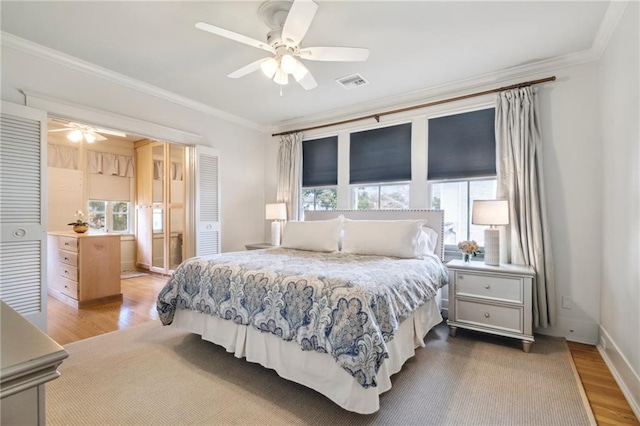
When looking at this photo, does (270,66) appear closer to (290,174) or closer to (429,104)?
(429,104)

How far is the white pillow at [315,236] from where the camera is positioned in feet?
10.8

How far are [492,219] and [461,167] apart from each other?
2.81ft

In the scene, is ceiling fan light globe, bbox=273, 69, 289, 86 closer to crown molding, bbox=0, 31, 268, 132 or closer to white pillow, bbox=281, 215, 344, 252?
white pillow, bbox=281, 215, 344, 252

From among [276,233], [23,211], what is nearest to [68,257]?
[23,211]

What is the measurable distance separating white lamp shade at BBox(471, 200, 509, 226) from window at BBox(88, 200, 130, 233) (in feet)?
21.7

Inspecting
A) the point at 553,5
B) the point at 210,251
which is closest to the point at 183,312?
the point at 210,251

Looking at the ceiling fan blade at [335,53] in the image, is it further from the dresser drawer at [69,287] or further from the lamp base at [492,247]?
the dresser drawer at [69,287]

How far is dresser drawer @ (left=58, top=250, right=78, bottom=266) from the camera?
3878 mm

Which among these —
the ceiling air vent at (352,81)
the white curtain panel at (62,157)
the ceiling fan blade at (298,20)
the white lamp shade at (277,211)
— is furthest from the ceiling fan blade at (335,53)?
the white curtain panel at (62,157)

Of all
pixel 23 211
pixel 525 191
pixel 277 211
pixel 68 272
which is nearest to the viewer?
pixel 23 211

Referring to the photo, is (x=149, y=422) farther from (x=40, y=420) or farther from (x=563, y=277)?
(x=563, y=277)

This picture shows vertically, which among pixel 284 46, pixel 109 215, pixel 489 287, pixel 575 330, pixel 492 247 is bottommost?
pixel 575 330

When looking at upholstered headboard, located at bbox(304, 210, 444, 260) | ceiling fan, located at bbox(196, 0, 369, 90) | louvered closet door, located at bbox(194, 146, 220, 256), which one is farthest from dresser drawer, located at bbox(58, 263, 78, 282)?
ceiling fan, located at bbox(196, 0, 369, 90)

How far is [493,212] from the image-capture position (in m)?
2.85
